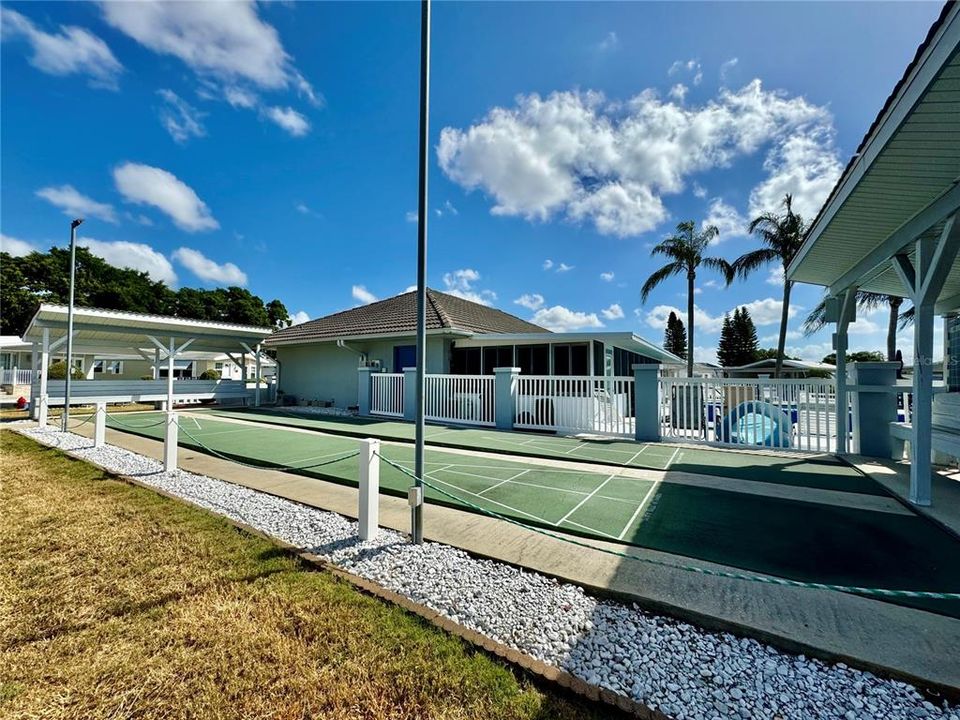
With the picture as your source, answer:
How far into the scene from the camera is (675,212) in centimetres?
Answer: 1838

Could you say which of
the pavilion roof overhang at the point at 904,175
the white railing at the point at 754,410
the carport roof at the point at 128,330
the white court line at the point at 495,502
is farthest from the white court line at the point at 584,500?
the carport roof at the point at 128,330

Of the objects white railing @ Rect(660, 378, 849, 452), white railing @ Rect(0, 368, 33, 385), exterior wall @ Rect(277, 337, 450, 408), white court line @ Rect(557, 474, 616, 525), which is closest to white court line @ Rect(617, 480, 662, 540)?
white court line @ Rect(557, 474, 616, 525)

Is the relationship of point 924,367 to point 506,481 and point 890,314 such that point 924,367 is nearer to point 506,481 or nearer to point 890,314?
point 506,481

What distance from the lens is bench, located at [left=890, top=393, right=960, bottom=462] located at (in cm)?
517

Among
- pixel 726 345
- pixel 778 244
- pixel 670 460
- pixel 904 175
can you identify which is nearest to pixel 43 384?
pixel 670 460

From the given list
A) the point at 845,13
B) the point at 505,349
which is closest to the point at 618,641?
the point at 845,13

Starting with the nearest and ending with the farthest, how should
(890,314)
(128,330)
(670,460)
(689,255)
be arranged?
(670,460) → (128,330) → (689,255) → (890,314)

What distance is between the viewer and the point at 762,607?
2598 mm

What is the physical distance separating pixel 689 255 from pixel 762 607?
19.1 metres

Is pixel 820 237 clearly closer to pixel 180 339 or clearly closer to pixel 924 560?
pixel 924 560

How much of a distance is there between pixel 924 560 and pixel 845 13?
809cm

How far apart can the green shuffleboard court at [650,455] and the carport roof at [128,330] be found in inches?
361

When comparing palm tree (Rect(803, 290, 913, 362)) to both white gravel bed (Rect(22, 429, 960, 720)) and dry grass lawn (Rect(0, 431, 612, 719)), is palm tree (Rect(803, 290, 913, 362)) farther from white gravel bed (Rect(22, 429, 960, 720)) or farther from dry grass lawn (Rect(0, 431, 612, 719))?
dry grass lawn (Rect(0, 431, 612, 719))

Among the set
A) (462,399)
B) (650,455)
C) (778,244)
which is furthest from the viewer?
(778,244)
